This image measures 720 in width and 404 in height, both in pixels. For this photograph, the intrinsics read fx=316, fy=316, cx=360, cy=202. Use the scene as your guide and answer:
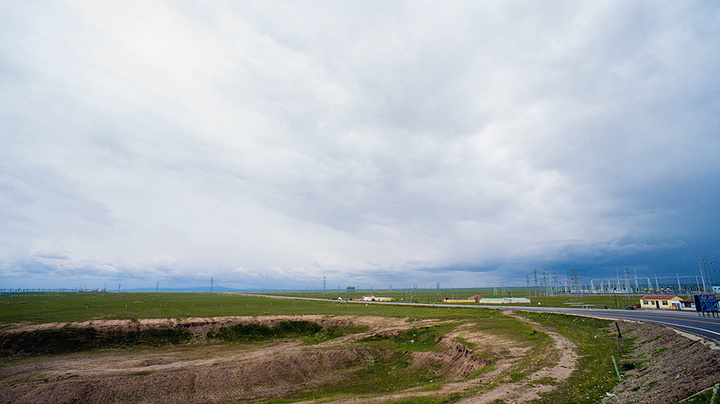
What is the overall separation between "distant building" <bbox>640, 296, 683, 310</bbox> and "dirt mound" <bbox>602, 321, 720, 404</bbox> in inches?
2583

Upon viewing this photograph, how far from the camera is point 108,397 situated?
40656 mm

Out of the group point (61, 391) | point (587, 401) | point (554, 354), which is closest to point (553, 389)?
point (587, 401)

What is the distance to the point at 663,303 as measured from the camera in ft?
308

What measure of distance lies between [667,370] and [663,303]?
94758 mm

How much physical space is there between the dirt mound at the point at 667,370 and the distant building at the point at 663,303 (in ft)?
215

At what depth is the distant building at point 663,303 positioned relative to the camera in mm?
86750

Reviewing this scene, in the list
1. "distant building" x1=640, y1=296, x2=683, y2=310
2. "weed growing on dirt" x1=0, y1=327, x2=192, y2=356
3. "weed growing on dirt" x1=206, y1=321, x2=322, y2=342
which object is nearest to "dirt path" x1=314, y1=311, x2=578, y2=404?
"weed growing on dirt" x1=206, y1=321, x2=322, y2=342

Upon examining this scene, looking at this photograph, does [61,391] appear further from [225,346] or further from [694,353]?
[694,353]

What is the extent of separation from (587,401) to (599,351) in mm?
20478

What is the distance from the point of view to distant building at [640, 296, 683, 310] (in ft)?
285

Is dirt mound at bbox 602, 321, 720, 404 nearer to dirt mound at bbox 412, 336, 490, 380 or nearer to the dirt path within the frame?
the dirt path

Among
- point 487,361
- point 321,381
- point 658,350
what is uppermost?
point 658,350

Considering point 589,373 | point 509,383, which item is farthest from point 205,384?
point 589,373

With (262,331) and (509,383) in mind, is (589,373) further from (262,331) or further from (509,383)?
(262,331)
